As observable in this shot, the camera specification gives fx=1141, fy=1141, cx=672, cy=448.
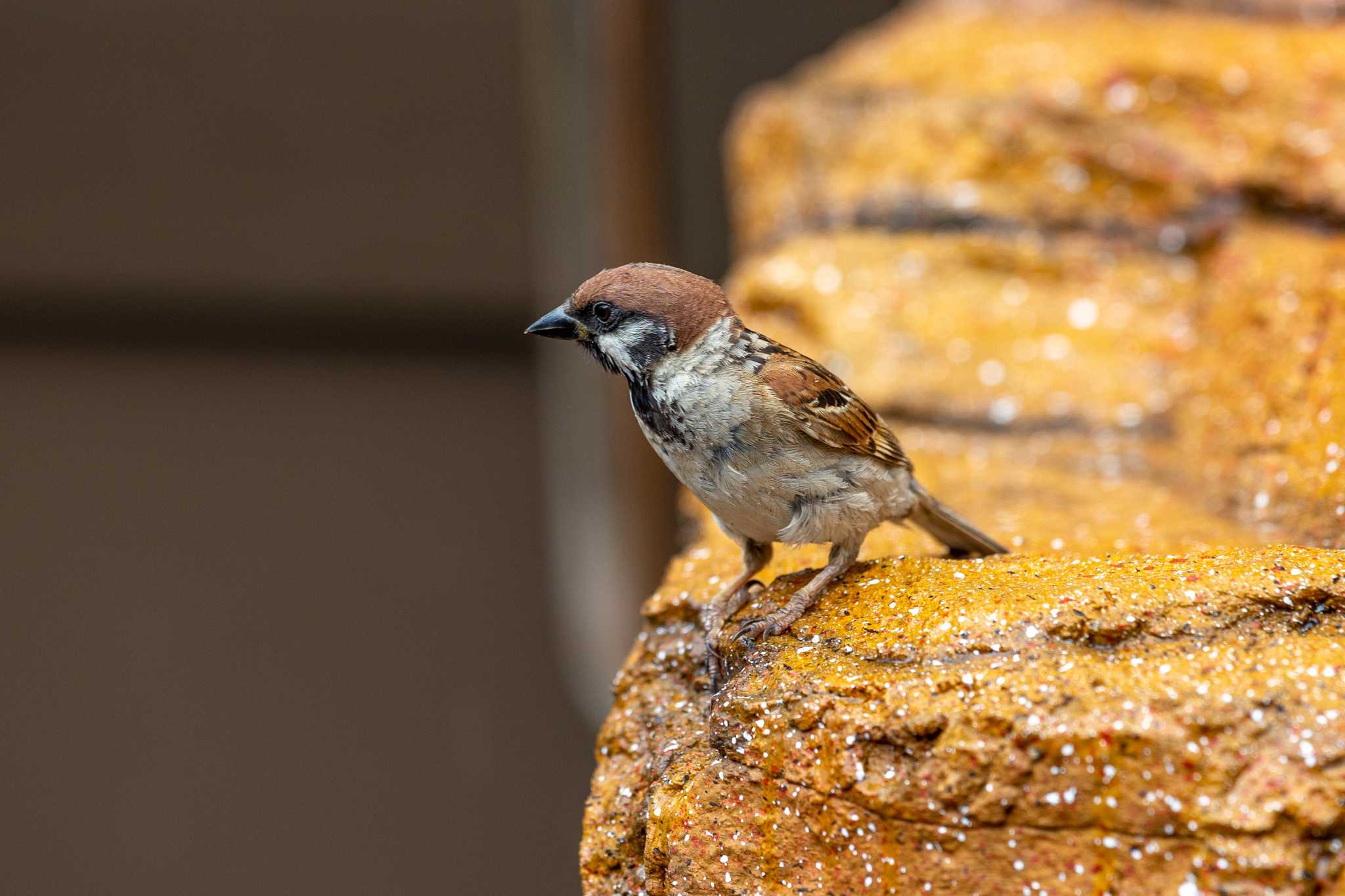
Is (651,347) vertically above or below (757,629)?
above

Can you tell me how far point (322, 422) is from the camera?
259 inches

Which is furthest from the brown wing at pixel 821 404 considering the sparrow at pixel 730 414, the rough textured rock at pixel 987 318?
the rough textured rock at pixel 987 318

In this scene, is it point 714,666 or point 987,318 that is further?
point 987,318

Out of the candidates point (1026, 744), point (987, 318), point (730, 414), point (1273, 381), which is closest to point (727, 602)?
point (730, 414)

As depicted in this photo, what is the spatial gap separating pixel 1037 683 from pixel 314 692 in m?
5.59

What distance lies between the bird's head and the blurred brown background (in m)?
3.77

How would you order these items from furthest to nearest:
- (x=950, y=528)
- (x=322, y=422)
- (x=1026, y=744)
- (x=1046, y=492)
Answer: (x=322, y=422) → (x=1046, y=492) → (x=950, y=528) → (x=1026, y=744)

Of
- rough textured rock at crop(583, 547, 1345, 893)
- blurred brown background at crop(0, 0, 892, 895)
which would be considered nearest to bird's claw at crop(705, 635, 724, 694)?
rough textured rock at crop(583, 547, 1345, 893)

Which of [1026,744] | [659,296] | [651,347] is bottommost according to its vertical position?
[1026,744]

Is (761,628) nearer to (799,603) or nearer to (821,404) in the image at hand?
(799,603)

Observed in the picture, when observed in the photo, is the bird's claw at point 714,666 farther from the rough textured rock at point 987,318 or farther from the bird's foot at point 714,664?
the rough textured rock at point 987,318

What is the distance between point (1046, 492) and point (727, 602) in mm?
1431

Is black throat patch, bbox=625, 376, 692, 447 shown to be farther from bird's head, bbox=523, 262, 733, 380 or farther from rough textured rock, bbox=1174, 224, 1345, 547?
rough textured rock, bbox=1174, 224, 1345, 547

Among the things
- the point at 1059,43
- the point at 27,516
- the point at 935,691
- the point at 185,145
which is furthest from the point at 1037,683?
the point at 27,516
